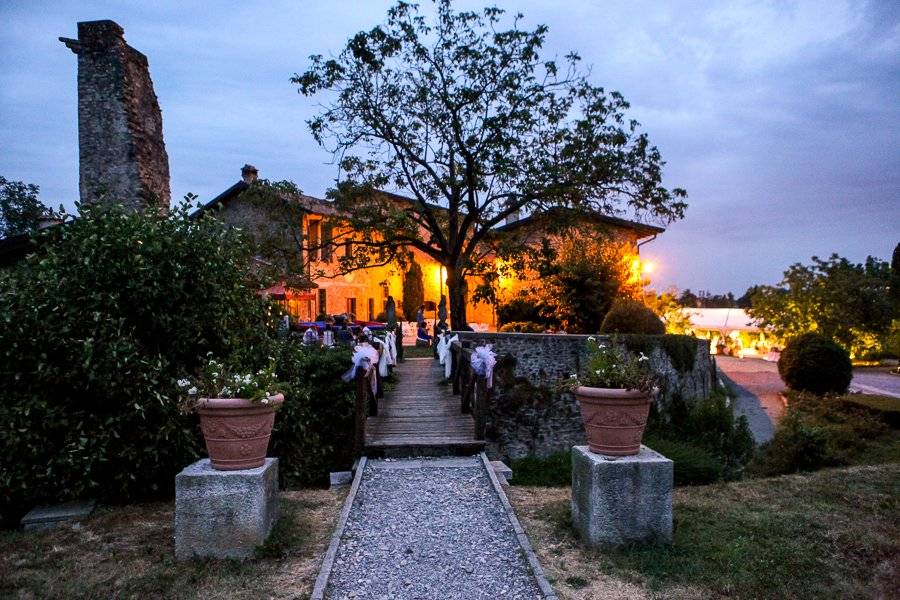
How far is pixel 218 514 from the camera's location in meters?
4.87

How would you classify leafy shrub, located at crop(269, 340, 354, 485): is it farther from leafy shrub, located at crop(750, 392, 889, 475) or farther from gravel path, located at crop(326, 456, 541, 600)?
leafy shrub, located at crop(750, 392, 889, 475)

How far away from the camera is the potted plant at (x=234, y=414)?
4910 mm

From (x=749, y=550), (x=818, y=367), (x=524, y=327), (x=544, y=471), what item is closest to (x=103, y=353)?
(x=749, y=550)

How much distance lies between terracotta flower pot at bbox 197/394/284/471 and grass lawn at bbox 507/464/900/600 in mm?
2492

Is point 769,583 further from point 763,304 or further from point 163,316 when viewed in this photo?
point 763,304

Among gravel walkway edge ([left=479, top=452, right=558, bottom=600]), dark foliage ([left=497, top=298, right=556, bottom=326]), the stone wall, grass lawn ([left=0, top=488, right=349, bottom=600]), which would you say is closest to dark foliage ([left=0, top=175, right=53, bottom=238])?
dark foliage ([left=497, top=298, right=556, bottom=326])

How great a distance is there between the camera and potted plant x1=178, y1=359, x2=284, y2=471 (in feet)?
16.1

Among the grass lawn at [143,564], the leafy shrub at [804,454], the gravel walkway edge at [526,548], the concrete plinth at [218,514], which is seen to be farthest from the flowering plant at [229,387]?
the leafy shrub at [804,454]

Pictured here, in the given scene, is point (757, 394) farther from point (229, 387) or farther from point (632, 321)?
point (229, 387)

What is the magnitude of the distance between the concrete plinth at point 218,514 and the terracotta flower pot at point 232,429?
11 cm

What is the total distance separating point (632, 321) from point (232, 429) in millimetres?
14558

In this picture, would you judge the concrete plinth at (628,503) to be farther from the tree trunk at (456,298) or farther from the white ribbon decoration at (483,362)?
the tree trunk at (456,298)

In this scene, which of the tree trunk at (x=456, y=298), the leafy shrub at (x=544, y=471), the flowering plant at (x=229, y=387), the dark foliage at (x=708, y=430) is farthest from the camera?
the tree trunk at (x=456, y=298)

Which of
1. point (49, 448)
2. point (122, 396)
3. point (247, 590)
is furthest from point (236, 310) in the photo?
point (247, 590)
